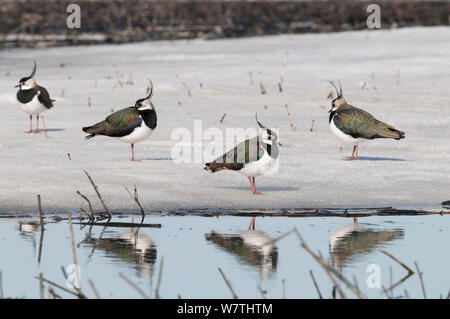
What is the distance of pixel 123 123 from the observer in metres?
9.70

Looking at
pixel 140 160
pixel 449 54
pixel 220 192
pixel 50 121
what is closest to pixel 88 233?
pixel 220 192

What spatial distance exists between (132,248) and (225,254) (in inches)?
25.0

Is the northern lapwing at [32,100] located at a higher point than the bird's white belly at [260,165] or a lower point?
higher

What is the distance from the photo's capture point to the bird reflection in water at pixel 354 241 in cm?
610

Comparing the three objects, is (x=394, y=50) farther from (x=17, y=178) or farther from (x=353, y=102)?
(x=17, y=178)

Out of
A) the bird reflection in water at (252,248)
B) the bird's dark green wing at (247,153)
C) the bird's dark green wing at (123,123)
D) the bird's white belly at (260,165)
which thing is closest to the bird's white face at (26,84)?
the bird's dark green wing at (123,123)

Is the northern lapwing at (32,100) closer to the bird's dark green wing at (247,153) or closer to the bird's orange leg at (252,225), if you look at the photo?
the bird's dark green wing at (247,153)

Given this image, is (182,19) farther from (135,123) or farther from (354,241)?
(354,241)

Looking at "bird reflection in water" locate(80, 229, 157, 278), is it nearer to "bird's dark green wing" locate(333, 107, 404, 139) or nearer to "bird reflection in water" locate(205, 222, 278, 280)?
"bird reflection in water" locate(205, 222, 278, 280)

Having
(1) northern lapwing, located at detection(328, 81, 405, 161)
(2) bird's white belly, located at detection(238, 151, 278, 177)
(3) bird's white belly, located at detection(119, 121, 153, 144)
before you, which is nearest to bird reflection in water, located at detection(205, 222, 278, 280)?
(2) bird's white belly, located at detection(238, 151, 278, 177)

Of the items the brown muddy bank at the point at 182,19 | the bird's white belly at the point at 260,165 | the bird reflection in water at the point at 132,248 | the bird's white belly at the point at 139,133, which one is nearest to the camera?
the bird reflection in water at the point at 132,248

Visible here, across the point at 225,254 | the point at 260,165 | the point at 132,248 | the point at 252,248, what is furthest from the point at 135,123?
the point at 225,254

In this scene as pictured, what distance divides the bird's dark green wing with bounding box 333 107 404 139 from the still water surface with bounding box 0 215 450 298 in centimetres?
249

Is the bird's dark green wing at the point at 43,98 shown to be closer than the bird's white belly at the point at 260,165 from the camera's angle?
No
